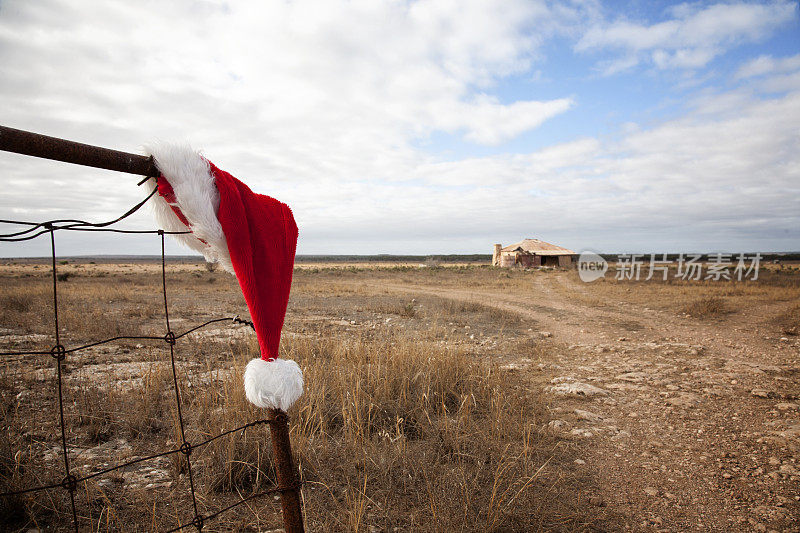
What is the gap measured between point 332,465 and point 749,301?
1447cm

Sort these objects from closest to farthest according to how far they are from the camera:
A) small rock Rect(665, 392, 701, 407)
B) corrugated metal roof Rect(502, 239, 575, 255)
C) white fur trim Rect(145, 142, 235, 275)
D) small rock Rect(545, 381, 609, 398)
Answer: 1. white fur trim Rect(145, 142, 235, 275)
2. small rock Rect(665, 392, 701, 407)
3. small rock Rect(545, 381, 609, 398)
4. corrugated metal roof Rect(502, 239, 575, 255)

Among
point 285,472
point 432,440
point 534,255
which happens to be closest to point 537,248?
point 534,255

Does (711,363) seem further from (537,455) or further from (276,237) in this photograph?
(276,237)

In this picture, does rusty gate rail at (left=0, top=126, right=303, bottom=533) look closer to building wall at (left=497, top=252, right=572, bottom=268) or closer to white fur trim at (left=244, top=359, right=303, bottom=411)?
white fur trim at (left=244, top=359, right=303, bottom=411)

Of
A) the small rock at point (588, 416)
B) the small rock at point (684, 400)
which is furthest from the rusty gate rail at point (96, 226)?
the small rock at point (684, 400)

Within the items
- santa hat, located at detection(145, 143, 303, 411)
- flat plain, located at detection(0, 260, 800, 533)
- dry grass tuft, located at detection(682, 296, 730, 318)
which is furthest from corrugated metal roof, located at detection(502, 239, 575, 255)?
santa hat, located at detection(145, 143, 303, 411)

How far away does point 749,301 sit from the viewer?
38.0ft

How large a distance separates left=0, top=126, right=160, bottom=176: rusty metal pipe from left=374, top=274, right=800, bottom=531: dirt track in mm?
3267

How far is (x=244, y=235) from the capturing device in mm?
1334

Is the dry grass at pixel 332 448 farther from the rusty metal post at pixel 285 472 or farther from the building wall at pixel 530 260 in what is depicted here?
the building wall at pixel 530 260

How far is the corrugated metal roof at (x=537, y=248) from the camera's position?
144 ft

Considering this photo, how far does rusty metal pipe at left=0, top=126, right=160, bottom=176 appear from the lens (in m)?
1.01

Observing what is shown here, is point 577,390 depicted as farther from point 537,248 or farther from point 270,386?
point 537,248

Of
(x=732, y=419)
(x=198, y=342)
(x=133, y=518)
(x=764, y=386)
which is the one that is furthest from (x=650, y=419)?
(x=198, y=342)
